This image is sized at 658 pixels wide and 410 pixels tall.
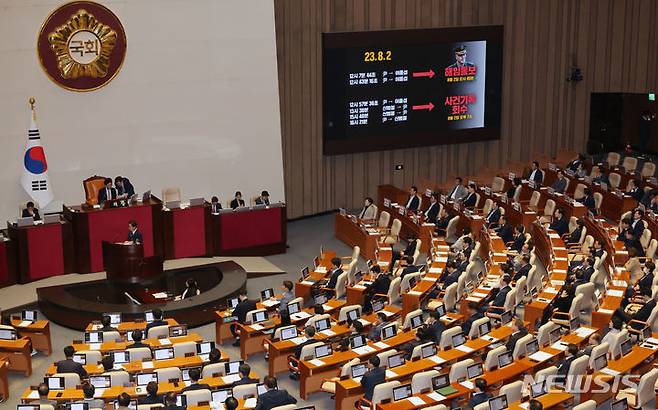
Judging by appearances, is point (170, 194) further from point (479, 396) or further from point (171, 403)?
point (479, 396)

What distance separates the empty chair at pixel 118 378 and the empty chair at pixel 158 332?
2.03 meters

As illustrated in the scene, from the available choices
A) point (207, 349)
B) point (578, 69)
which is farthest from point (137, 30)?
point (578, 69)

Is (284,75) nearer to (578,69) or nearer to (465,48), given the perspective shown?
(465,48)

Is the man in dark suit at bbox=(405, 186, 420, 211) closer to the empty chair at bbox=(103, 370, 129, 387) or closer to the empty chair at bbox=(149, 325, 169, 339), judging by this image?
the empty chair at bbox=(149, 325, 169, 339)

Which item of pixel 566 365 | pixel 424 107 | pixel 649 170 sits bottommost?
pixel 566 365

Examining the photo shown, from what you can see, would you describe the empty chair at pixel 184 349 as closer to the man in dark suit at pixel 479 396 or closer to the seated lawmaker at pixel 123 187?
the man in dark suit at pixel 479 396

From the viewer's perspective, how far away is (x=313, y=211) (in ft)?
87.1

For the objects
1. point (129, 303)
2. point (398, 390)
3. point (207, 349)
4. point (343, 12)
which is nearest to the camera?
point (398, 390)

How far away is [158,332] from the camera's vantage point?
54.4ft

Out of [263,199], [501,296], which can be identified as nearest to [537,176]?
[263,199]

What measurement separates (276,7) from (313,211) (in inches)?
206

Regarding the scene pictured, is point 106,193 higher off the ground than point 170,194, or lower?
higher

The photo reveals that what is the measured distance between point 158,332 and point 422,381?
4.76 metres

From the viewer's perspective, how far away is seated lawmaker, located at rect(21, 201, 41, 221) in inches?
806
